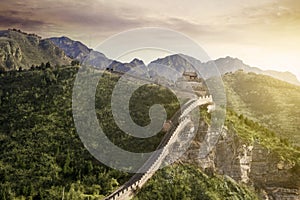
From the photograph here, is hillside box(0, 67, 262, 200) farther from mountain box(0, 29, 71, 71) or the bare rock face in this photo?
mountain box(0, 29, 71, 71)

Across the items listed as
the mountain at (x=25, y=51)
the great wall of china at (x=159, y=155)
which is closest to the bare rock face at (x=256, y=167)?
the great wall of china at (x=159, y=155)

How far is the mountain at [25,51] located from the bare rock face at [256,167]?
108164mm

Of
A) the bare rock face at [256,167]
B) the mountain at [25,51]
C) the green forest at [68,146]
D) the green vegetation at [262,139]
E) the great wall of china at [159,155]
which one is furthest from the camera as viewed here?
the mountain at [25,51]

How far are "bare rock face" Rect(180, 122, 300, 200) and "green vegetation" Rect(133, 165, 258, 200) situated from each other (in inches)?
93.6

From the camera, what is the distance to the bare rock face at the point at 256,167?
4225cm

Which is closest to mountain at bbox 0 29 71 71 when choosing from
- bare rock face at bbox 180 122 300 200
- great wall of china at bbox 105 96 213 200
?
great wall of china at bbox 105 96 213 200

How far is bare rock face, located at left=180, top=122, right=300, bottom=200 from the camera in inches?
1663

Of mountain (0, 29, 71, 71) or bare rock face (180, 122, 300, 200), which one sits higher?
mountain (0, 29, 71, 71)

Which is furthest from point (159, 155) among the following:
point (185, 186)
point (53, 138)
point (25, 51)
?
point (25, 51)

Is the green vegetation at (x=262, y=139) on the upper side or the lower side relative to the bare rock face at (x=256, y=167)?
upper

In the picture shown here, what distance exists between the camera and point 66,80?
51688mm

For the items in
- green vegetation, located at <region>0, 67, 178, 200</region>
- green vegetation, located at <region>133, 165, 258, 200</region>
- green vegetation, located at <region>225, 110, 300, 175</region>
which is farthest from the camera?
green vegetation, located at <region>225, 110, 300, 175</region>

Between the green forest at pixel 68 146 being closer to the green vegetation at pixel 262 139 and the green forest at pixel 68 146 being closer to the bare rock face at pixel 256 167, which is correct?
the green vegetation at pixel 262 139

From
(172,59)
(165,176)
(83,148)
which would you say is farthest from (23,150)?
(172,59)
